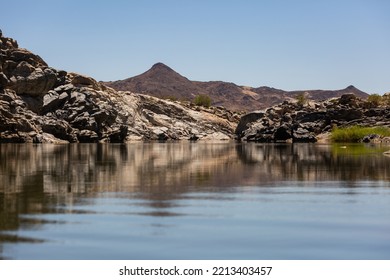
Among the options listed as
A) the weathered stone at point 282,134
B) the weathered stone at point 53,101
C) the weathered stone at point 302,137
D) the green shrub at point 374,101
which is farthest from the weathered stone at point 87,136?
the green shrub at point 374,101

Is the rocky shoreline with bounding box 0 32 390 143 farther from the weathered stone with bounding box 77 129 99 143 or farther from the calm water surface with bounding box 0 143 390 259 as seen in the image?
the calm water surface with bounding box 0 143 390 259

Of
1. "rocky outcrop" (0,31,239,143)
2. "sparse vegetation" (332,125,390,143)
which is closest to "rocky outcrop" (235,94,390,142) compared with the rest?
"sparse vegetation" (332,125,390,143)

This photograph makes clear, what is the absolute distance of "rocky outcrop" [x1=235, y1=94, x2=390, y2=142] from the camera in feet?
376

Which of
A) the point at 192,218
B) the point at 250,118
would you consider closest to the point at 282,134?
the point at 250,118

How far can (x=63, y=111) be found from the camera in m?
104

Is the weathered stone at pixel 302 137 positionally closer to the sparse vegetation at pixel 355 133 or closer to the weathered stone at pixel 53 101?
the sparse vegetation at pixel 355 133

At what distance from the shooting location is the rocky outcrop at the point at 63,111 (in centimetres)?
8862

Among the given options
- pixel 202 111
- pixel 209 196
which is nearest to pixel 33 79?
pixel 202 111

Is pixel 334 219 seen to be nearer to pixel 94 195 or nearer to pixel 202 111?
pixel 94 195

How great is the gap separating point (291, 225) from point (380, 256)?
321 centimetres

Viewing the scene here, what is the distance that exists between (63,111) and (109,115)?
8971 millimetres

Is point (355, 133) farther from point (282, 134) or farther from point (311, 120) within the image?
point (311, 120)

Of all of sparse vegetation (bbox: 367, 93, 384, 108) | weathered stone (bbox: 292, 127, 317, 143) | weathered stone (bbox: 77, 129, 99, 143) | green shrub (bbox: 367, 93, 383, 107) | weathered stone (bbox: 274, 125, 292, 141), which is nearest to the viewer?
weathered stone (bbox: 77, 129, 99, 143)

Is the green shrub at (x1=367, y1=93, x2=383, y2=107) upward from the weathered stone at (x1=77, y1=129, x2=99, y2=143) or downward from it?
upward
